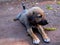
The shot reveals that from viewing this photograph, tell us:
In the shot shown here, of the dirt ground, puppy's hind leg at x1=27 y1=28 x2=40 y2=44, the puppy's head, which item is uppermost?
Answer: the puppy's head

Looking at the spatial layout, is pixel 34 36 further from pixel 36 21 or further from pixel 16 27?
pixel 16 27

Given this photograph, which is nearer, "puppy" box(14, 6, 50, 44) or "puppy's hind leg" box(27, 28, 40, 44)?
"puppy's hind leg" box(27, 28, 40, 44)

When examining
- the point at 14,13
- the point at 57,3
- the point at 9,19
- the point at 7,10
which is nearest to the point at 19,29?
the point at 9,19

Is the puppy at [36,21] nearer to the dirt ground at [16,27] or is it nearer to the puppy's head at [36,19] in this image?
the puppy's head at [36,19]

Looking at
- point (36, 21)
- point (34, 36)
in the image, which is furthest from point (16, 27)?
point (34, 36)

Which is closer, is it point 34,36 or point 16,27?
point 34,36

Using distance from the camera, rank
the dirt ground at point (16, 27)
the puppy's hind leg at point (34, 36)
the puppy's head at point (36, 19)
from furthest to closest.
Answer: the puppy's head at point (36, 19), the dirt ground at point (16, 27), the puppy's hind leg at point (34, 36)

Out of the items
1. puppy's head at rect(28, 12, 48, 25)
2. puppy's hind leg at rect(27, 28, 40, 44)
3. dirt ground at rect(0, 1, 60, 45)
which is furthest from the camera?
puppy's head at rect(28, 12, 48, 25)

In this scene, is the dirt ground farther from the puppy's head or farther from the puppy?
the puppy's head

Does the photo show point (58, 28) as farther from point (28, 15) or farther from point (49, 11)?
point (49, 11)

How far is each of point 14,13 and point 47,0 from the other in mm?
1775

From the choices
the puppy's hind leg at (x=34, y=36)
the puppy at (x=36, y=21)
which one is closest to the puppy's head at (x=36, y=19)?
the puppy at (x=36, y=21)

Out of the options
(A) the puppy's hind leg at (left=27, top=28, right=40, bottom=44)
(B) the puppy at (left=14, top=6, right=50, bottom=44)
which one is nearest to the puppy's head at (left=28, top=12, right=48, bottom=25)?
(B) the puppy at (left=14, top=6, right=50, bottom=44)

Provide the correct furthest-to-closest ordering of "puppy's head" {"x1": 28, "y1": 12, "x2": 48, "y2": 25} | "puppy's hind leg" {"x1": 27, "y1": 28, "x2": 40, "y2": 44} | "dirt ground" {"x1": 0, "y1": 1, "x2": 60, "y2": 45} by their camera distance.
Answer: "puppy's head" {"x1": 28, "y1": 12, "x2": 48, "y2": 25} < "dirt ground" {"x1": 0, "y1": 1, "x2": 60, "y2": 45} < "puppy's hind leg" {"x1": 27, "y1": 28, "x2": 40, "y2": 44}
